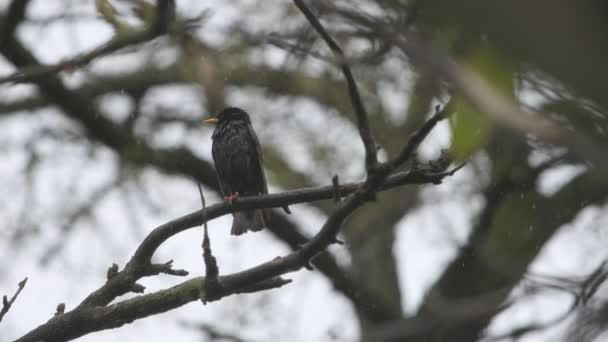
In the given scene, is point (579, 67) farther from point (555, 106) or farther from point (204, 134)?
point (204, 134)

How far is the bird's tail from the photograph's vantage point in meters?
5.72

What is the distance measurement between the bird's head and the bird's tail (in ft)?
4.54

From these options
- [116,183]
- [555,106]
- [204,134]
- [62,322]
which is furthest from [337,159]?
[555,106]

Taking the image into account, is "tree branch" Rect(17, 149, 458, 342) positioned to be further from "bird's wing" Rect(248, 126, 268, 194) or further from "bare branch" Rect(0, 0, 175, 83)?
"bird's wing" Rect(248, 126, 268, 194)

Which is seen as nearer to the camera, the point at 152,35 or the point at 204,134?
the point at 152,35

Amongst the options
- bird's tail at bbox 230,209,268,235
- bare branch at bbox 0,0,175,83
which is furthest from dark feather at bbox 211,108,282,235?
bare branch at bbox 0,0,175,83

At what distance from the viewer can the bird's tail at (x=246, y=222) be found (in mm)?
5719

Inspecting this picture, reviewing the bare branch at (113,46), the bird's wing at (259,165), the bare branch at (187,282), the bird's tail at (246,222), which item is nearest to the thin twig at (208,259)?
the bare branch at (187,282)

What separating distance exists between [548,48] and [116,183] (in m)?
8.68

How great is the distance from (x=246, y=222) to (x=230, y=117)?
5.07 ft

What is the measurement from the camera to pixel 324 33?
2.60 meters

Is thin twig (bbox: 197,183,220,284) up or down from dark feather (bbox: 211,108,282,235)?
down

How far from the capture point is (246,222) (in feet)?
18.8

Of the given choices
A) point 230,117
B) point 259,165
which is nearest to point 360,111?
point 259,165
